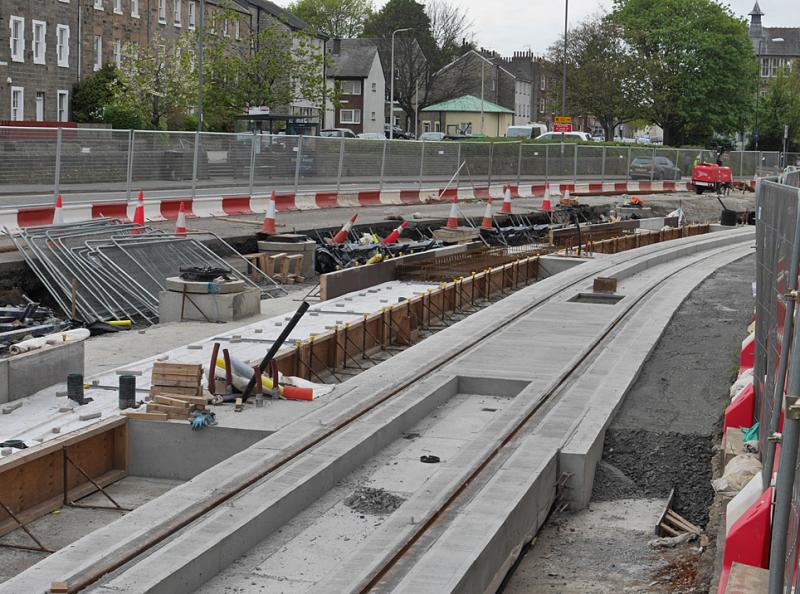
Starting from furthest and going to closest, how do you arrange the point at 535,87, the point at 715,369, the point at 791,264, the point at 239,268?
the point at 535,87, the point at 239,268, the point at 715,369, the point at 791,264

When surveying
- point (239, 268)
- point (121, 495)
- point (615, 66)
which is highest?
point (615, 66)

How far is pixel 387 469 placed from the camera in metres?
11.0

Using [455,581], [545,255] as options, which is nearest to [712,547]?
[455,581]

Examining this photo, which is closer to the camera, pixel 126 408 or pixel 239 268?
pixel 126 408

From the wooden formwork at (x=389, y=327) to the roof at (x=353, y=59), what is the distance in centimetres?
7920

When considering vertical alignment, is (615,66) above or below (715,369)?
above

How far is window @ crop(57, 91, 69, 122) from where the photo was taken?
51.8m

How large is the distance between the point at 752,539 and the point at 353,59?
98560mm

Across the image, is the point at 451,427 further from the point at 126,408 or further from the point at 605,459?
the point at 126,408

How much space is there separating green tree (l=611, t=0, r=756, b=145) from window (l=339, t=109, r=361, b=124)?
2243cm

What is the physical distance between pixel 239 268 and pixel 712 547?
1444 centimetres

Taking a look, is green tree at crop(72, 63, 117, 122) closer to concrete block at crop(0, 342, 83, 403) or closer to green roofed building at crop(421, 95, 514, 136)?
concrete block at crop(0, 342, 83, 403)

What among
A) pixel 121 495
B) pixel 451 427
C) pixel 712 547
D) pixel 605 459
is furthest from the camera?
pixel 451 427

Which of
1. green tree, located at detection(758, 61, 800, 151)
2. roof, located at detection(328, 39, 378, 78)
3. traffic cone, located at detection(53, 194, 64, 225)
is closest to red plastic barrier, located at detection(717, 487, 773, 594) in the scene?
traffic cone, located at detection(53, 194, 64, 225)
